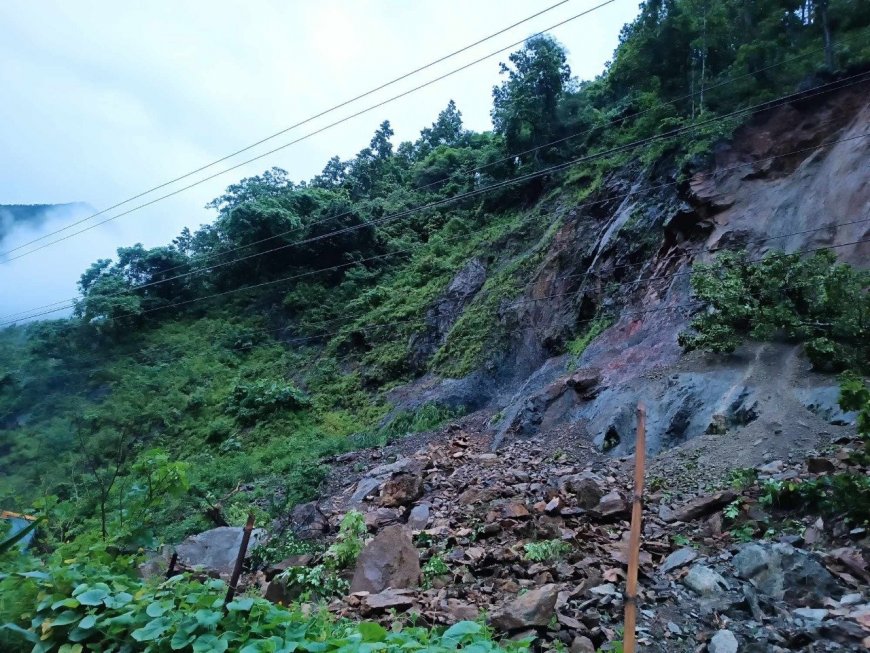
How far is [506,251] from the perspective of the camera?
62.5 ft

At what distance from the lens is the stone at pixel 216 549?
6988 mm

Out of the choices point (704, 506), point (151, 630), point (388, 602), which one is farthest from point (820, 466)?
point (151, 630)

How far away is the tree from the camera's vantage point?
1978cm

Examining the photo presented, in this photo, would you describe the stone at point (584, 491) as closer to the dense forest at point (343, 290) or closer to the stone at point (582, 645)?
the stone at point (582, 645)

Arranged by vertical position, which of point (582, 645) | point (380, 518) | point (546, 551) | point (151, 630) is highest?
point (151, 630)

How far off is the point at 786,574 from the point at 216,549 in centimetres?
714

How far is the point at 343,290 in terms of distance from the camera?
2364 centimetres

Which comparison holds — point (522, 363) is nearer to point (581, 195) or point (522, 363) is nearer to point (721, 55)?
point (581, 195)

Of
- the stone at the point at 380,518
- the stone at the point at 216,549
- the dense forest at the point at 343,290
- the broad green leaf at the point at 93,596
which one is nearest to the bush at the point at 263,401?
the dense forest at the point at 343,290

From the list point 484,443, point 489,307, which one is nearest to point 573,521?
point 484,443

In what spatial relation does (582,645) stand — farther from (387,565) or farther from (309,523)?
(309,523)

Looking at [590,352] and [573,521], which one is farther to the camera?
[590,352]

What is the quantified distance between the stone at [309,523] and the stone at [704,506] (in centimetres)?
490

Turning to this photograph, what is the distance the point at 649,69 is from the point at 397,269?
42.9 ft
